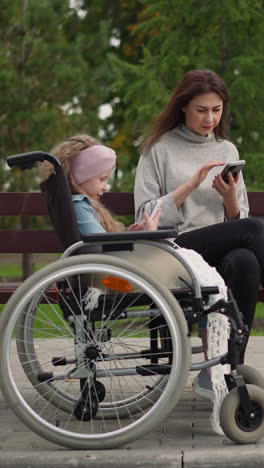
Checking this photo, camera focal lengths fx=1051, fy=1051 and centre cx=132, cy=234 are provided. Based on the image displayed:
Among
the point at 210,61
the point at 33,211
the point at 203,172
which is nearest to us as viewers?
the point at 203,172

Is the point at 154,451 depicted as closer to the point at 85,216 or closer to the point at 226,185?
the point at 85,216

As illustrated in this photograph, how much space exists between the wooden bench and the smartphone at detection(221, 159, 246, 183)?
1269 mm

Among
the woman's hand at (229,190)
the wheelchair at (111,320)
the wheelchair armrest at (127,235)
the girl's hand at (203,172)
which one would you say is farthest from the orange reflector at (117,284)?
the woman's hand at (229,190)

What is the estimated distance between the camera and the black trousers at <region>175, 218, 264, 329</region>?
418 cm

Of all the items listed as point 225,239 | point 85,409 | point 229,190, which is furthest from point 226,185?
point 85,409

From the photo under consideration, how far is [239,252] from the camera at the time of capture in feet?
13.8

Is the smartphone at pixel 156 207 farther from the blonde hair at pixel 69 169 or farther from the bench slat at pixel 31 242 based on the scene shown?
the bench slat at pixel 31 242

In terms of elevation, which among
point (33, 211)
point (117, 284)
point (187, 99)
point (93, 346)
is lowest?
point (93, 346)

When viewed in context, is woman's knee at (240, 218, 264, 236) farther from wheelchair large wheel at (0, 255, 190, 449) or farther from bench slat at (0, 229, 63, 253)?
bench slat at (0, 229, 63, 253)

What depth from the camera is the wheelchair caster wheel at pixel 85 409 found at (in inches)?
155

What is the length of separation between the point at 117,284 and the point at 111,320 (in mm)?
151

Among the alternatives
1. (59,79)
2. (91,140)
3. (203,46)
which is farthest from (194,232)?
(59,79)

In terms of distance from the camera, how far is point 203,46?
11.1 m

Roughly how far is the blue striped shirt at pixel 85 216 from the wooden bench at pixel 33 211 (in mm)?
1540
